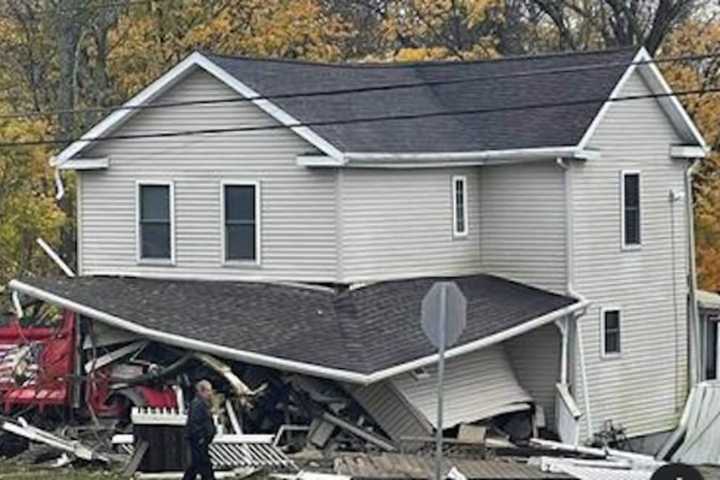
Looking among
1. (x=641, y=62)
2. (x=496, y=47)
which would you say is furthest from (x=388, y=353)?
(x=496, y=47)

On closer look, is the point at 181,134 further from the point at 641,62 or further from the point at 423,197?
the point at 641,62

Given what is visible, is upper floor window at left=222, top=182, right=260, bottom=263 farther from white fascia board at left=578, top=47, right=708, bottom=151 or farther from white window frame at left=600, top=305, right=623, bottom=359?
white window frame at left=600, top=305, right=623, bottom=359

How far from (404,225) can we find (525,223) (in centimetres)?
274

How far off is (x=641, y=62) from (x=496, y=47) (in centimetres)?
1916

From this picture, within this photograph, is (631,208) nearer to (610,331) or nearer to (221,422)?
(610,331)

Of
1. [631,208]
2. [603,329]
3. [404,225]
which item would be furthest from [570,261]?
[404,225]

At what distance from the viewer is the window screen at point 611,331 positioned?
32434 mm

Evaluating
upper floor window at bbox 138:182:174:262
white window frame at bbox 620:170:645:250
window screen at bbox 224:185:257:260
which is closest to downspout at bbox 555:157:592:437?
white window frame at bbox 620:170:645:250

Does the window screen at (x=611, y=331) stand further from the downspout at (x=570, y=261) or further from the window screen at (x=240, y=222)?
the window screen at (x=240, y=222)

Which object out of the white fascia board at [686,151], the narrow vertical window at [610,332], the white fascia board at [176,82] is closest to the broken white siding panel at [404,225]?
the white fascia board at [176,82]

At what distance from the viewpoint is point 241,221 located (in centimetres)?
3053

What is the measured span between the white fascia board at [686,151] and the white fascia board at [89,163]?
12.0 metres

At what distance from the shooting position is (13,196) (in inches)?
1547

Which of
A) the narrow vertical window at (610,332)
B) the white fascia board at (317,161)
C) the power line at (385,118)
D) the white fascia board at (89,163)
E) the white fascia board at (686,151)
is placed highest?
the power line at (385,118)
